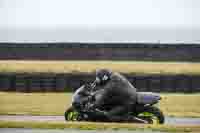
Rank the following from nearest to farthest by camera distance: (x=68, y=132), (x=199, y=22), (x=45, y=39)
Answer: (x=68, y=132) < (x=199, y=22) < (x=45, y=39)

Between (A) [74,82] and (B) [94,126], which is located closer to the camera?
(B) [94,126]

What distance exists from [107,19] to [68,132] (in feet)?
6.28

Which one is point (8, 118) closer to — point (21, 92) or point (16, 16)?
point (21, 92)

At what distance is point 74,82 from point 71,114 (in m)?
0.58

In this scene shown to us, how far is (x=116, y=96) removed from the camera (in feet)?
22.0

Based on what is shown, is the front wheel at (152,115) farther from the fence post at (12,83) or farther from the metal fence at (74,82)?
the fence post at (12,83)

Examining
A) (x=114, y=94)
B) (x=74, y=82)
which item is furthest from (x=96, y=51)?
(x=114, y=94)

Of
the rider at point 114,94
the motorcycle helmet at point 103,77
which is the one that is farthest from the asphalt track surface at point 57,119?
the motorcycle helmet at point 103,77

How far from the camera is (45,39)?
739cm

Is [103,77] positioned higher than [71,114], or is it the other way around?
[103,77]

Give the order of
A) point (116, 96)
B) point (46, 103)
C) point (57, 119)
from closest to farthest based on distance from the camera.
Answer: point (116, 96) < point (57, 119) < point (46, 103)

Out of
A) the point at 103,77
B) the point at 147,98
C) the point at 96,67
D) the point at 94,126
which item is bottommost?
the point at 94,126

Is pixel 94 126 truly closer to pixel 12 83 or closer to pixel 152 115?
pixel 152 115

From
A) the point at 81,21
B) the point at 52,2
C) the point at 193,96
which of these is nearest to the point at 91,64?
the point at 81,21
